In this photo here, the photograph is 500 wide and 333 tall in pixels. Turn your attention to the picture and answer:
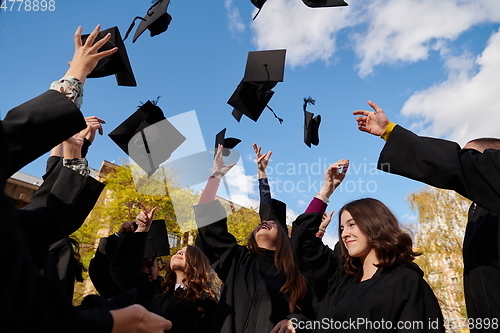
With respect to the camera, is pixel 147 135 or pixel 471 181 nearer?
pixel 471 181

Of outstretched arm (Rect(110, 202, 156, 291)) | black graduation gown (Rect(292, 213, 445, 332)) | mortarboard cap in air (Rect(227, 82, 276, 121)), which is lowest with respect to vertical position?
black graduation gown (Rect(292, 213, 445, 332))

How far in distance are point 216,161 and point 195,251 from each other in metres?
1.01

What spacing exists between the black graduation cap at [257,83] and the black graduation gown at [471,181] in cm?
239

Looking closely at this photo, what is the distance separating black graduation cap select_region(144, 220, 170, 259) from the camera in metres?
4.44

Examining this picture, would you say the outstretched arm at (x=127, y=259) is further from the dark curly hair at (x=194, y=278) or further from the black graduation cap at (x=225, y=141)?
the black graduation cap at (x=225, y=141)

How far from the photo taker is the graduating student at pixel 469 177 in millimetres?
Answer: 1952

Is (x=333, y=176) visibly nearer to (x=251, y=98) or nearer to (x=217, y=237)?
(x=217, y=237)

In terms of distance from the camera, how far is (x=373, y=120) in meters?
2.36

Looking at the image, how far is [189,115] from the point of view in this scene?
4.40m

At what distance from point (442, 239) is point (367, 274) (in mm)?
15478

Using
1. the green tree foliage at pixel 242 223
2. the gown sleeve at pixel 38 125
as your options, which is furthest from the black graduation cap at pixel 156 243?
the green tree foliage at pixel 242 223

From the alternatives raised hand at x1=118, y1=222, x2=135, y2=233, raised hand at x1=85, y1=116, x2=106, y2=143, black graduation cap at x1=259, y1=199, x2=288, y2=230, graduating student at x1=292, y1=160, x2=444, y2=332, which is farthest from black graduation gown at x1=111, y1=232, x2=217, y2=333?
graduating student at x1=292, y1=160, x2=444, y2=332

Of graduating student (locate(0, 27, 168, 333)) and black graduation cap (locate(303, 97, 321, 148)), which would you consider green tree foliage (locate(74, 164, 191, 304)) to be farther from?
graduating student (locate(0, 27, 168, 333))

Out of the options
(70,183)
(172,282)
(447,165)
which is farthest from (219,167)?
(447,165)
